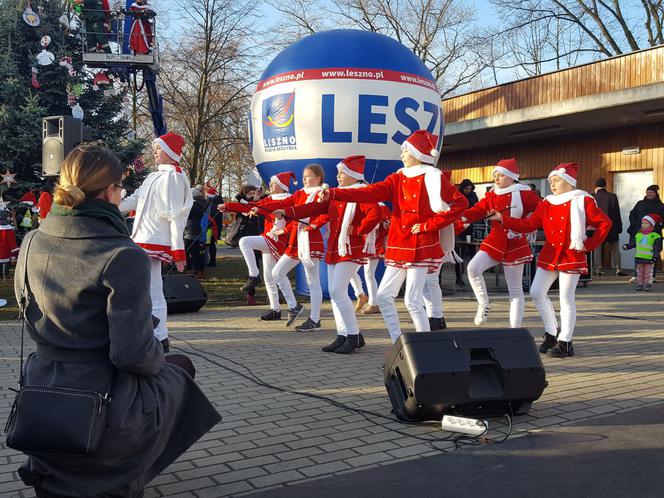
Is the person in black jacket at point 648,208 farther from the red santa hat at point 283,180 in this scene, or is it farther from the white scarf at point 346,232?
the white scarf at point 346,232

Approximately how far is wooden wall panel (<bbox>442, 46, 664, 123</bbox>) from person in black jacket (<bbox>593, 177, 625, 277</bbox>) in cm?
226

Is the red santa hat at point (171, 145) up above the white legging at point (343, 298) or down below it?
above

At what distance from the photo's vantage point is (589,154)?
1825 cm

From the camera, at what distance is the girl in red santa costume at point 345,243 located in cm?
725

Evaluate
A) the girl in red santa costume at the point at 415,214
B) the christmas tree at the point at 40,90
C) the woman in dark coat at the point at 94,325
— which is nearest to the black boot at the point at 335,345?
the girl in red santa costume at the point at 415,214

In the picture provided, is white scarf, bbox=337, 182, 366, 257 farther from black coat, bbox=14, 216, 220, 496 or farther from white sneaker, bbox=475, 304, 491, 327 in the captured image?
black coat, bbox=14, 216, 220, 496

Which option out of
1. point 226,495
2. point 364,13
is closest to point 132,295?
point 226,495

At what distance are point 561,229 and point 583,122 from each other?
36.3 feet

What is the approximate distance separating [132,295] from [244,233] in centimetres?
1042

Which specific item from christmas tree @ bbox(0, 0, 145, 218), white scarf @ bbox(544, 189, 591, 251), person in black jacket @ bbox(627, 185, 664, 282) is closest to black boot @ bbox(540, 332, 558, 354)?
white scarf @ bbox(544, 189, 591, 251)

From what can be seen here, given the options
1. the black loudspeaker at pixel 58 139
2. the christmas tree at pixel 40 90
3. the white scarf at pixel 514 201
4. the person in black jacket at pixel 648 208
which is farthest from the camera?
the christmas tree at pixel 40 90

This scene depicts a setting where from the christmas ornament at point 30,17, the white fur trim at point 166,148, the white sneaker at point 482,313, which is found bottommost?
the white sneaker at point 482,313

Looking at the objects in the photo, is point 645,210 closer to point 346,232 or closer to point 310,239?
point 310,239

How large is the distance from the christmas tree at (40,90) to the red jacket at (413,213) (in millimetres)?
10747
